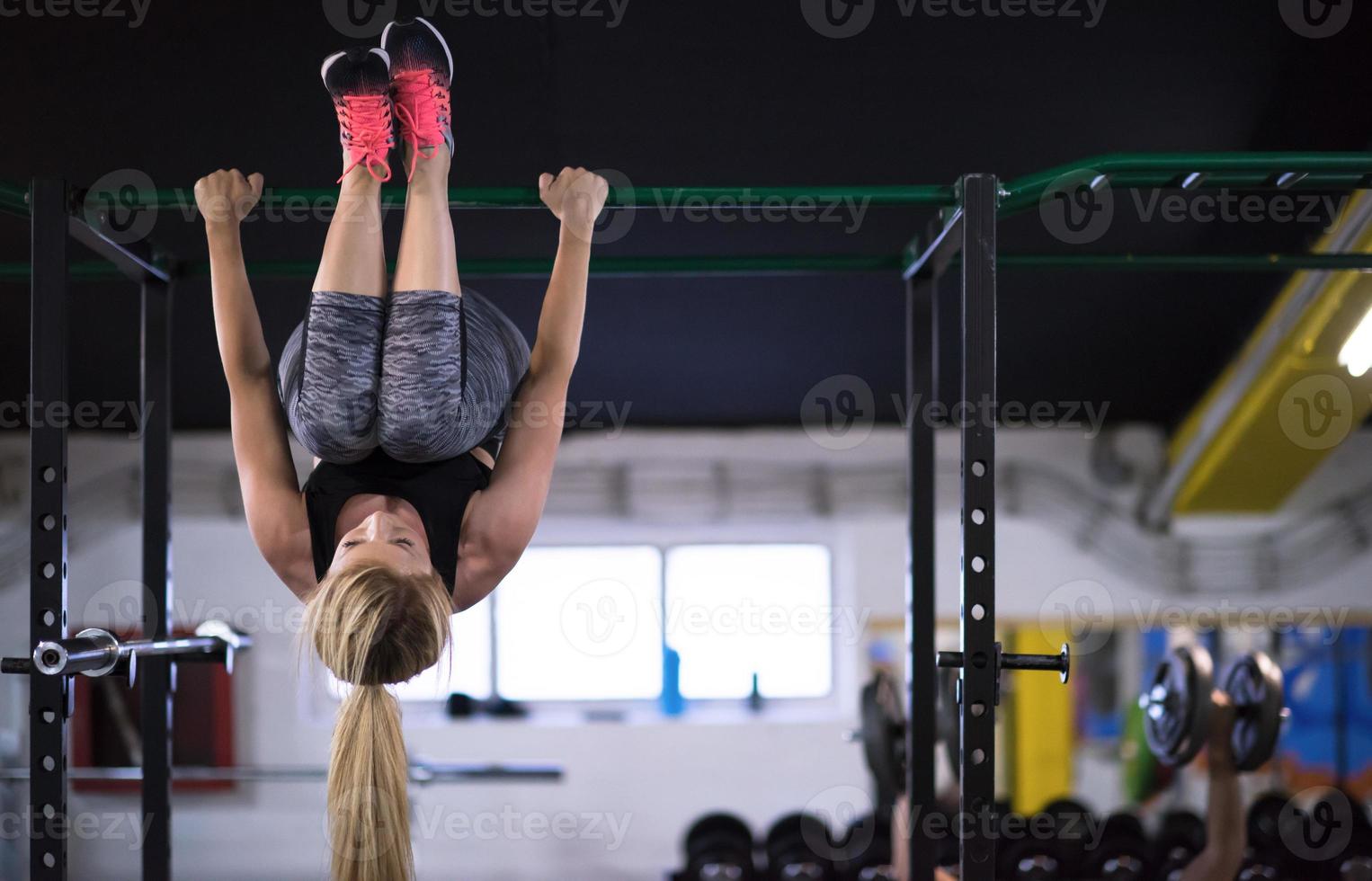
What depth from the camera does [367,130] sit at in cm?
181

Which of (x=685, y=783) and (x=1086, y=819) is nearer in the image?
(x=1086, y=819)

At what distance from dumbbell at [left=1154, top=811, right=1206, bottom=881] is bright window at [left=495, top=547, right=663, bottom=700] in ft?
8.24

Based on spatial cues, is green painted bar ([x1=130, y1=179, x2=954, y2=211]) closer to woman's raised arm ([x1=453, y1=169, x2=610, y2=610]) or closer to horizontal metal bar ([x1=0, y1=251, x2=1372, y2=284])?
woman's raised arm ([x1=453, y1=169, x2=610, y2=610])

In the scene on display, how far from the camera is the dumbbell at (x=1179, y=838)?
4754 millimetres

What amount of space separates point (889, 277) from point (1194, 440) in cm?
184

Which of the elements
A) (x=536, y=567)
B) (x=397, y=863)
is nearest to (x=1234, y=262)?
(x=397, y=863)

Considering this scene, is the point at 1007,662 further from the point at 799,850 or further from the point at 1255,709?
the point at 799,850

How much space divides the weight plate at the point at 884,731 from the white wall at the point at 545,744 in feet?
7.77

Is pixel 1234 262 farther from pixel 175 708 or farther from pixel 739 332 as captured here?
pixel 175 708

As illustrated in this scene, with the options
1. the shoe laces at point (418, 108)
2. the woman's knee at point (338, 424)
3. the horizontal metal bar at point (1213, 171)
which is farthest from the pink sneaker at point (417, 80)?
the horizontal metal bar at point (1213, 171)

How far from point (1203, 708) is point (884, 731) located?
991 mm

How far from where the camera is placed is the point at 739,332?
4891mm

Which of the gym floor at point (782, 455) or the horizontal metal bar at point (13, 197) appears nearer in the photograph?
the horizontal metal bar at point (13, 197)

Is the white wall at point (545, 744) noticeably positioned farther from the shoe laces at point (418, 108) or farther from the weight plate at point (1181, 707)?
the shoe laces at point (418, 108)
